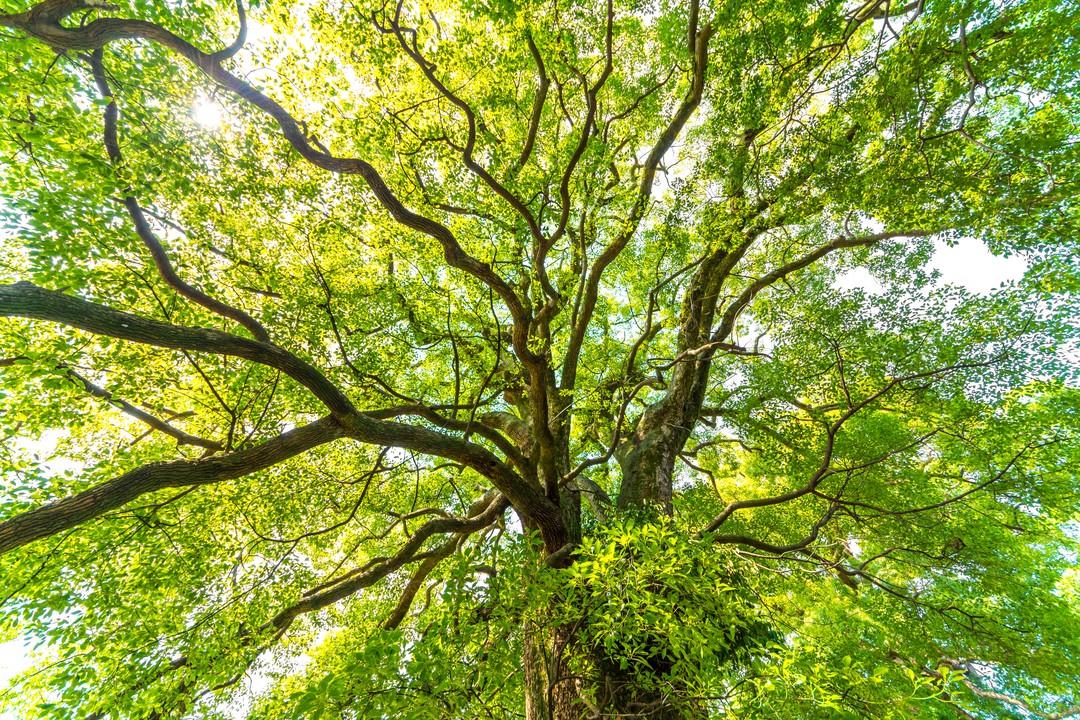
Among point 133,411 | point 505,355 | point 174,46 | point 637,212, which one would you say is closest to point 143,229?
point 174,46

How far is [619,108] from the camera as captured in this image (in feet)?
21.5

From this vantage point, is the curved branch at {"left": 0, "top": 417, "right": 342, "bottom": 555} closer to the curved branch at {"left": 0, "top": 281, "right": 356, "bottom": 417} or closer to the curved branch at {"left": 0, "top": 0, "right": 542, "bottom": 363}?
the curved branch at {"left": 0, "top": 281, "right": 356, "bottom": 417}

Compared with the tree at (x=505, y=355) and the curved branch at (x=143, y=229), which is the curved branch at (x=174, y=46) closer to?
the tree at (x=505, y=355)

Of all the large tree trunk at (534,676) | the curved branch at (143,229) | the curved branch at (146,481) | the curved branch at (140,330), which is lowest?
the large tree trunk at (534,676)

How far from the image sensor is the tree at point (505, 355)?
7.75 feet

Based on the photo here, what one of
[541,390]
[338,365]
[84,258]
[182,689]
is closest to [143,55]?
[84,258]

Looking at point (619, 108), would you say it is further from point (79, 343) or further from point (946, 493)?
point (946, 493)

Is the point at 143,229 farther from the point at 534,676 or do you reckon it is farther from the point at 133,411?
the point at 534,676

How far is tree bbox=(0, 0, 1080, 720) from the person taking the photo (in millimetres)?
2363

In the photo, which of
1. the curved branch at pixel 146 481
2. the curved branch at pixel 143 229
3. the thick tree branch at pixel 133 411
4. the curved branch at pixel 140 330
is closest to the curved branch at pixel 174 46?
the curved branch at pixel 143 229

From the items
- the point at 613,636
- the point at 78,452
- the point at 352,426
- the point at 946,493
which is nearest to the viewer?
the point at 613,636

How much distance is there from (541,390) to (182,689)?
12.1 feet

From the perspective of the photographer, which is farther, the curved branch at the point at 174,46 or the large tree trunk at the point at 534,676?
the curved branch at the point at 174,46

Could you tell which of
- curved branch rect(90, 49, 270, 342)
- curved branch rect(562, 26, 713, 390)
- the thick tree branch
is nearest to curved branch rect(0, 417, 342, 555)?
the thick tree branch
